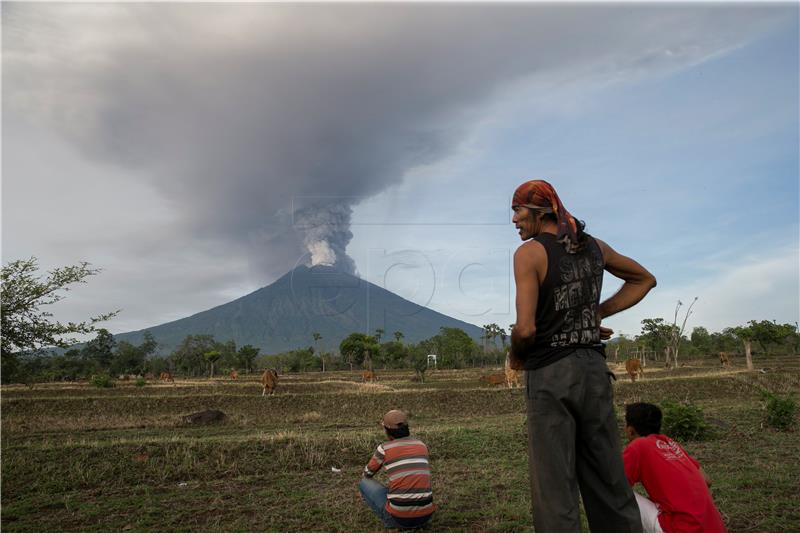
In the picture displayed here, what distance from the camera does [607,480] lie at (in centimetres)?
276

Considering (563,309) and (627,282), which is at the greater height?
(627,282)

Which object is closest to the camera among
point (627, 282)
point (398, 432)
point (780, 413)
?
point (627, 282)

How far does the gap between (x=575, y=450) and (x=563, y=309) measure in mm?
717

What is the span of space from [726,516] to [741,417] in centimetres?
918

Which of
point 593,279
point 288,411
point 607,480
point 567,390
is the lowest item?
point 288,411

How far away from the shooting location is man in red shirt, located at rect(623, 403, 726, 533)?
362 centimetres

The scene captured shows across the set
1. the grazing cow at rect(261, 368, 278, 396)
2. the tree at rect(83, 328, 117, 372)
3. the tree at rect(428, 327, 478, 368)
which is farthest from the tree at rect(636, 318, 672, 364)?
the tree at rect(83, 328, 117, 372)

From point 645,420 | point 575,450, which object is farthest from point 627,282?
point 645,420

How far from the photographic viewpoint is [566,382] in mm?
2643

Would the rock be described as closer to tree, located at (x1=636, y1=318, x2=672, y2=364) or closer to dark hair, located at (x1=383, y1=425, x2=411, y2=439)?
dark hair, located at (x1=383, y1=425, x2=411, y2=439)

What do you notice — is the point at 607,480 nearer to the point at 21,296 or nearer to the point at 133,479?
the point at 133,479

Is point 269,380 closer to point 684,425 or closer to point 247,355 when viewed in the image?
point 684,425

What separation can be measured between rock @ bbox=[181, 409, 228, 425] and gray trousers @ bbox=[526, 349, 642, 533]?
16.5 metres

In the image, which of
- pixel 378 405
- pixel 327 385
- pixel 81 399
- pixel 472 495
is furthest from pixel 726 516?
pixel 327 385
